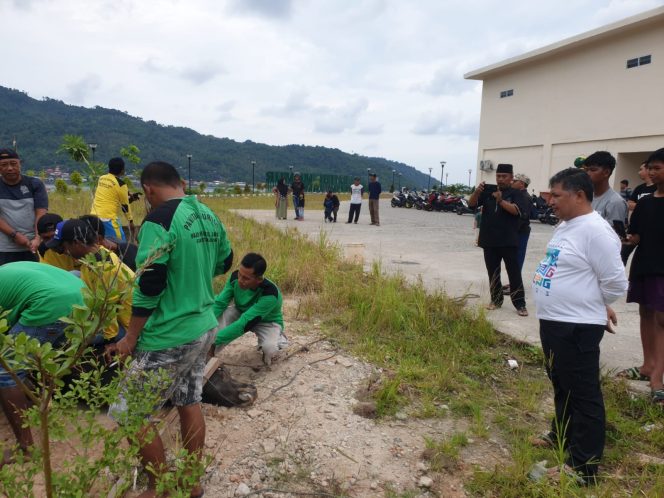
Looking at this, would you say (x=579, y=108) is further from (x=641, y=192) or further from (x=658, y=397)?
(x=658, y=397)

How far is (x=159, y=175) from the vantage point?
2.10 m

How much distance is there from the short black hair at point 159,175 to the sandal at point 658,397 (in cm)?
309

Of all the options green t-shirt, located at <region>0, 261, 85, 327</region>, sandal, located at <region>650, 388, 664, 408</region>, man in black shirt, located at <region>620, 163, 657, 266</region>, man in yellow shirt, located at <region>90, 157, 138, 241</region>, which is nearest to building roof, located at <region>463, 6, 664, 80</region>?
man in black shirt, located at <region>620, 163, 657, 266</region>

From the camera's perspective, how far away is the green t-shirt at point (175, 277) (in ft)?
6.22

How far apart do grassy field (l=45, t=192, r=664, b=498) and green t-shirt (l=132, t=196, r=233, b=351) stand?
1446 mm

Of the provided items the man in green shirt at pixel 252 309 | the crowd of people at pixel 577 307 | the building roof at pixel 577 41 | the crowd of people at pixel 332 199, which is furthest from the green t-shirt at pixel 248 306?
the building roof at pixel 577 41

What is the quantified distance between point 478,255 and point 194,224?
A: 7182mm

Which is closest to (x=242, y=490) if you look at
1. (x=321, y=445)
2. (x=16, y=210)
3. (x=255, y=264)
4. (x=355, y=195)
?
(x=321, y=445)

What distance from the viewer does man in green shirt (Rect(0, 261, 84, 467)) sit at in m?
2.37

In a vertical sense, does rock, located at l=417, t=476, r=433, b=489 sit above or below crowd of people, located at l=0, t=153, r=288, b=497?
below

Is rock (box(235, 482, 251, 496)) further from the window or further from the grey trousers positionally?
the window

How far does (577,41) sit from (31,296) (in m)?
18.9

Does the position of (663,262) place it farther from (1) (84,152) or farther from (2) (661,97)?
(2) (661,97)

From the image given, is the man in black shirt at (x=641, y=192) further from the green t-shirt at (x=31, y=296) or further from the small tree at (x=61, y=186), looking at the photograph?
the small tree at (x=61, y=186)
